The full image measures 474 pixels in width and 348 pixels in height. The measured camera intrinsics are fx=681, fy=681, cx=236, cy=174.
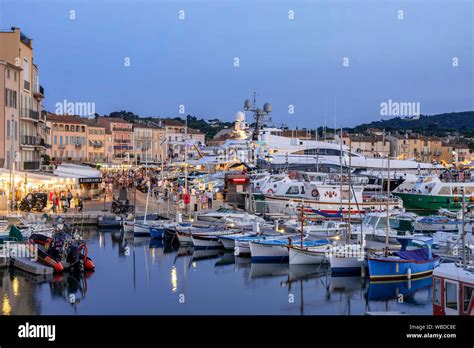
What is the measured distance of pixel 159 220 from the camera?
1572 inches

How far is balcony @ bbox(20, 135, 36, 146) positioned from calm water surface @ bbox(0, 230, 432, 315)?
18771mm

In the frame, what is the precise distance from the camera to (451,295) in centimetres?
1539

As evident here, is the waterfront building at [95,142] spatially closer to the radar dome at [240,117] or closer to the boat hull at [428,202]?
the radar dome at [240,117]

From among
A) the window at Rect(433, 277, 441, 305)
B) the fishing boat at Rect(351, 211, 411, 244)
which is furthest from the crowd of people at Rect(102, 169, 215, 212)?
the window at Rect(433, 277, 441, 305)

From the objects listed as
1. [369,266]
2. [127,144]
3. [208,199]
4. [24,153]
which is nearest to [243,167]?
[208,199]

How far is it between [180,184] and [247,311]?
36816 millimetres

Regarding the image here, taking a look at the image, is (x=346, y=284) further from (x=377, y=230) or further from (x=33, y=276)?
(x=33, y=276)

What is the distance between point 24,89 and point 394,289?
32.6m

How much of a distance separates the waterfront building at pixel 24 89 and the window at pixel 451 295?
34.6 m

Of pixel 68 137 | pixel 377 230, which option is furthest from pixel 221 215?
pixel 68 137

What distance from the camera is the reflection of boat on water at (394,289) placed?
79.3 ft
